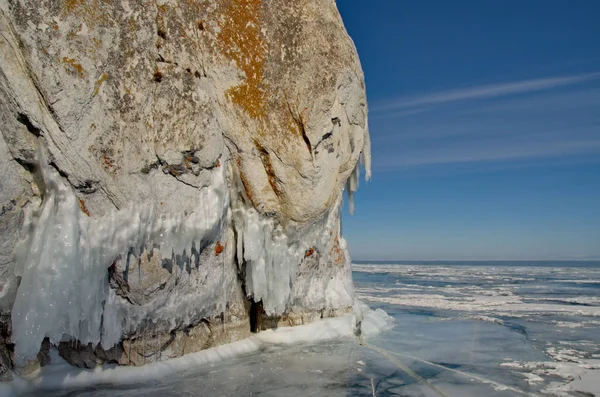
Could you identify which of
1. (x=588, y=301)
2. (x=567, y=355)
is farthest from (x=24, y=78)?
(x=588, y=301)

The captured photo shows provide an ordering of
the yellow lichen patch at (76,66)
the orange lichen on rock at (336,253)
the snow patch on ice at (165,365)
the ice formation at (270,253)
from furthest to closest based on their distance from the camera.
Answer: the orange lichen on rock at (336,253), the ice formation at (270,253), the snow patch on ice at (165,365), the yellow lichen patch at (76,66)

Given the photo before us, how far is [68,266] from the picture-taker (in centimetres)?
519

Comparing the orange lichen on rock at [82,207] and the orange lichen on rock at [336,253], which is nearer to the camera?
the orange lichen on rock at [82,207]

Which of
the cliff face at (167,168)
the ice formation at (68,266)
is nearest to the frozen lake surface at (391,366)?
the cliff face at (167,168)

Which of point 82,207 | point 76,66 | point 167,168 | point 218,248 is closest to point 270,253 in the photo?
point 218,248

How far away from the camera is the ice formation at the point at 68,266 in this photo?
16.4 feet

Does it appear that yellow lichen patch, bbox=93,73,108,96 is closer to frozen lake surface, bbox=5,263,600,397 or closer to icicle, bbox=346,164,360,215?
frozen lake surface, bbox=5,263,600,397

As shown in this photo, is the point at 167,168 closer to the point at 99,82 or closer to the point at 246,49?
the point at 99,82

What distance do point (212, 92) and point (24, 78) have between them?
2.53 meters

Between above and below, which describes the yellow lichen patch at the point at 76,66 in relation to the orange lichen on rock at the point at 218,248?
above

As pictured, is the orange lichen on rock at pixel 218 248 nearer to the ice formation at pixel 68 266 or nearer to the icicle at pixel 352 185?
the ice formation at pixel 68 266

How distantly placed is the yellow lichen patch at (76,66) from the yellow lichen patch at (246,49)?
86.3 inches

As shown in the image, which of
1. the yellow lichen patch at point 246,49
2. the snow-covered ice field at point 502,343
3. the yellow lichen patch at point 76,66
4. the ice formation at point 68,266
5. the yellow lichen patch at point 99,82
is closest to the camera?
the ice formation at point 68,266

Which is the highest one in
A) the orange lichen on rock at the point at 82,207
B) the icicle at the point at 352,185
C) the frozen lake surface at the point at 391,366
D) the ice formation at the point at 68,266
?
the icicle at the point at 352,185
